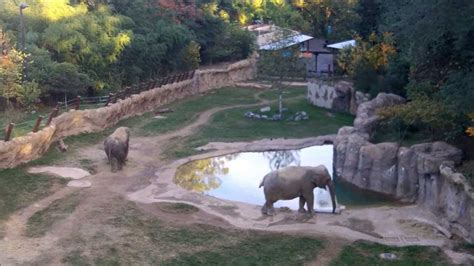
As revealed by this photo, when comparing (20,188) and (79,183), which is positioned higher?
(20,188)

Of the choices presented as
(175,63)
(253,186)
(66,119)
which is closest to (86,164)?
(66,119)

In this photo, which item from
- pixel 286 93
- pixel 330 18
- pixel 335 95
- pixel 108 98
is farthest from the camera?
pixel 330 18

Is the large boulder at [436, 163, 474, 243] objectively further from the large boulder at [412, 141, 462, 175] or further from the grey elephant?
the grey elephant

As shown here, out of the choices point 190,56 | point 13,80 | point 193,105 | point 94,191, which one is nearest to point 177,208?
point 94,191

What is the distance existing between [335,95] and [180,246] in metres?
17.7

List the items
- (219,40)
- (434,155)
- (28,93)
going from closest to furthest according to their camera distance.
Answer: (434,155) < (28,93) < (219,40)

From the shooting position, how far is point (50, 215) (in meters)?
13.1

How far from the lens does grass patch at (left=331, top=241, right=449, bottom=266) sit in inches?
447

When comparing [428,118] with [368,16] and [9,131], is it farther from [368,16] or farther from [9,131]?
[368,16]

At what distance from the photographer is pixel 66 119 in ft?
65.0

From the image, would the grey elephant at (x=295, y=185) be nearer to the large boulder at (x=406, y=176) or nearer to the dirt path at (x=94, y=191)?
the dirt path at (x=94, y=191)

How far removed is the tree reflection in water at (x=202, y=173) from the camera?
1669 cm

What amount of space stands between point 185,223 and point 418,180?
19.5 ft

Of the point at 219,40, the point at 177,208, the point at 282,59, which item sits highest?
the point at 219,40
